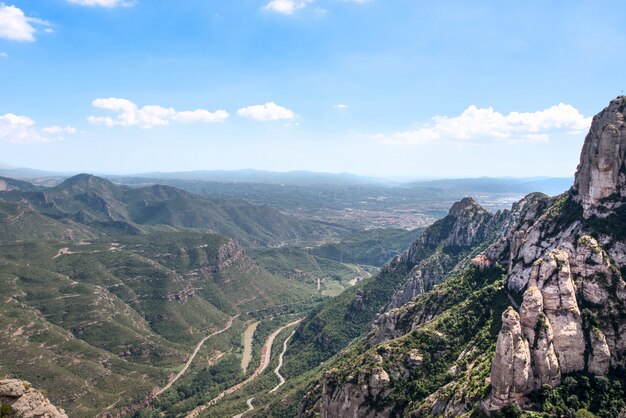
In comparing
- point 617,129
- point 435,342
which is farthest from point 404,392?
point 617,129

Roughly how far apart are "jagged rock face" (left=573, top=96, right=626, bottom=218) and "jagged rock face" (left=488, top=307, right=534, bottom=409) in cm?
4771

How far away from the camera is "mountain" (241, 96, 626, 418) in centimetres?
7806

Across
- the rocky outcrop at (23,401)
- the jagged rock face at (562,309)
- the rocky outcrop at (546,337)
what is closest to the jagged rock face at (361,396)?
the rocky outcrop at (546,337)

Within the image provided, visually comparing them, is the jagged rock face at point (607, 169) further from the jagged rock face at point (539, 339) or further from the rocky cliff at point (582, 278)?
the jagged rock face at point (539, 339)

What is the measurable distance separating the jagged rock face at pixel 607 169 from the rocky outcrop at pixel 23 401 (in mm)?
117928

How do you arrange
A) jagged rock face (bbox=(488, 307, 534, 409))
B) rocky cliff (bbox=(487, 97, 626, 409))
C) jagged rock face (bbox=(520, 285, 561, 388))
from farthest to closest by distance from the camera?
rocky cliff (bbox=(487, 97, 626, 409))
jagged rock face (bbox=(520, 285, 561, 388))
jagged rock face (bbox=(488, 307, 534, 409))

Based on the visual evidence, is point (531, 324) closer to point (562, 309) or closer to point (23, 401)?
point (562, 309)

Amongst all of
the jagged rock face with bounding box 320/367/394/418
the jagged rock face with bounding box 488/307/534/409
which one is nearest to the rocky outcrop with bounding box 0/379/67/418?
the jagged rock face with bounding box 320/367/394/418

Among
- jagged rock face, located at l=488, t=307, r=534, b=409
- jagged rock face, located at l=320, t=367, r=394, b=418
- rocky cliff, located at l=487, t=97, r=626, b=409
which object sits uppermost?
rocky cliff, located at l=487, t=97, r=626, b=409

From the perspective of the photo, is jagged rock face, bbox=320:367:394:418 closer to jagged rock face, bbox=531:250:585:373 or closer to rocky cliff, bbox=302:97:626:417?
rocky cliff, bbox=302:97:626:417

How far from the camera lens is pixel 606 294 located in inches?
3438

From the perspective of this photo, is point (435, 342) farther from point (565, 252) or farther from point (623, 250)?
point (623, 250)

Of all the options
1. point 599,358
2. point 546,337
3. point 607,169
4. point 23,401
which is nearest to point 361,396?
point 546,337

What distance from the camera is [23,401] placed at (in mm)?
60844
